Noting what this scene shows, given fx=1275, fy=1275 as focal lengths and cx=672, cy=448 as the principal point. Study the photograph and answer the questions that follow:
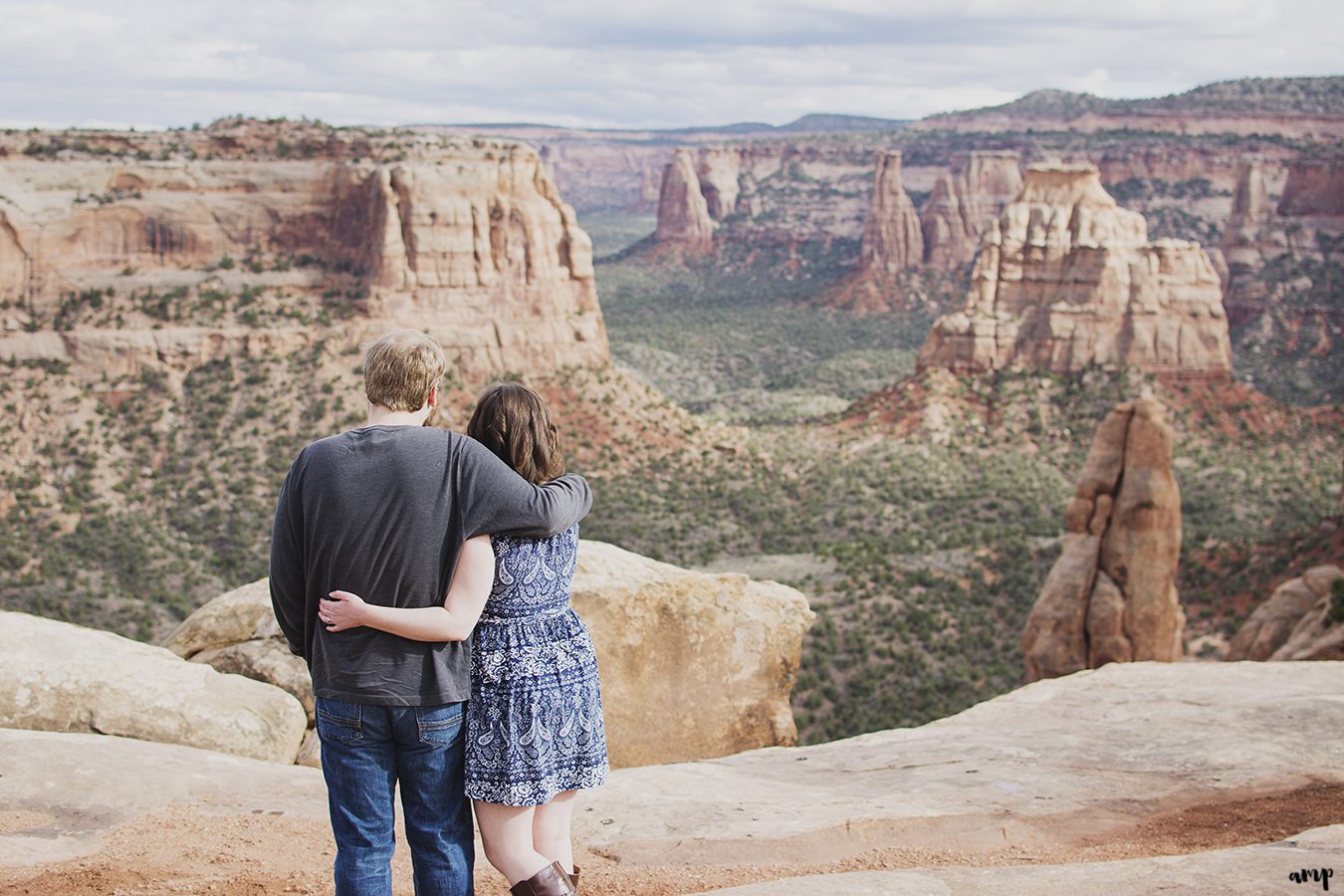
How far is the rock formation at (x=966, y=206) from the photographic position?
345ft

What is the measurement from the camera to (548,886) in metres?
5.99

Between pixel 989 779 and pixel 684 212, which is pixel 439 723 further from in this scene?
pixel 684 212

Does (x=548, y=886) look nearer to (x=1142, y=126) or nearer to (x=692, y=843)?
(x=692, y=843)

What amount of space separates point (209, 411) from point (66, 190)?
8803mm

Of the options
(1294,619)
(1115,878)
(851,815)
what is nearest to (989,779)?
(851,815)

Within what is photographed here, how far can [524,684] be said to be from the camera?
577 centimetres

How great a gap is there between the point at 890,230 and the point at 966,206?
657 cm

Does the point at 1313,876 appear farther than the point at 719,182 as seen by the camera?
No

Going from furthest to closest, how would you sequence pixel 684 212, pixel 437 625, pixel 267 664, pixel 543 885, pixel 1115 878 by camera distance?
1. pixel 684 212
2. pixel 267 664
3. pixel 1115 878
4. pixel 543 885
5. pixel 437 625

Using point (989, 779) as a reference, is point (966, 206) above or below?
above

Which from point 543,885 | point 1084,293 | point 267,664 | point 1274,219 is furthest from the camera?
point 1274,219

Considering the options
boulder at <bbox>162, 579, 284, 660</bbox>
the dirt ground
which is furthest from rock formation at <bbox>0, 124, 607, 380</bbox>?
the dirt ground

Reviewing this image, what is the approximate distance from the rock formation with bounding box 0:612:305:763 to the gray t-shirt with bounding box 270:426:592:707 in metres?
4.79

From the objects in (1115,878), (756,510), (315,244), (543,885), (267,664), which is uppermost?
(315,244)
